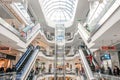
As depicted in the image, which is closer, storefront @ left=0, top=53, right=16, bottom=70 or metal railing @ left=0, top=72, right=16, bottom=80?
metal railing @ left=0, top=72, right=16, bottom=80

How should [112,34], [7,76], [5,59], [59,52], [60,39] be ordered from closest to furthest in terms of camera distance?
1. [7,76]
2. [112,34]
3. [5,59]
4. [59,52]
5. [60,39]

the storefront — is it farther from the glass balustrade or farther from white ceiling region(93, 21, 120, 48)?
white ceiling region(93, 21, 120, 48)

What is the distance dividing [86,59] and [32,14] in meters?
12.8

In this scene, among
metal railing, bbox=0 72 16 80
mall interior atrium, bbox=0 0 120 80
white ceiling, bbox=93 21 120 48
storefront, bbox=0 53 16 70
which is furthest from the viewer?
storefront, bbox=0 53 16 70

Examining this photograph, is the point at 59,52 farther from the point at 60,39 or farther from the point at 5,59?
the point at 5,59

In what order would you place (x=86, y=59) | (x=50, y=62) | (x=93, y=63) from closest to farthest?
(x=93, y=63) → (x=86, y=59) → (x=50, y=62)

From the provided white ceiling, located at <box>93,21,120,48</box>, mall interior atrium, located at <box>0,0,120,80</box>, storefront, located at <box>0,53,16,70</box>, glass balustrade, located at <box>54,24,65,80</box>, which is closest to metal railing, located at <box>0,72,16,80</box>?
mall interior atrium, located at <box>0,0,120,80</box>

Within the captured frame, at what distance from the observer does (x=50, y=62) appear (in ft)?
104

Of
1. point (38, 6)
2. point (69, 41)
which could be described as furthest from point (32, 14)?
point (69, 41)

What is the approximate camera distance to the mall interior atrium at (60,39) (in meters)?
8.56

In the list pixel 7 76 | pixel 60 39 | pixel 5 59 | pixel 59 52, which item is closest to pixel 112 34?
pixel 7 76

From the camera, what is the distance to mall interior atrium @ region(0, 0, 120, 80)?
8562 millimetres

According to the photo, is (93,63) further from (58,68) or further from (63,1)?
(63,1)

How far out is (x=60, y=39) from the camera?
31781mm
